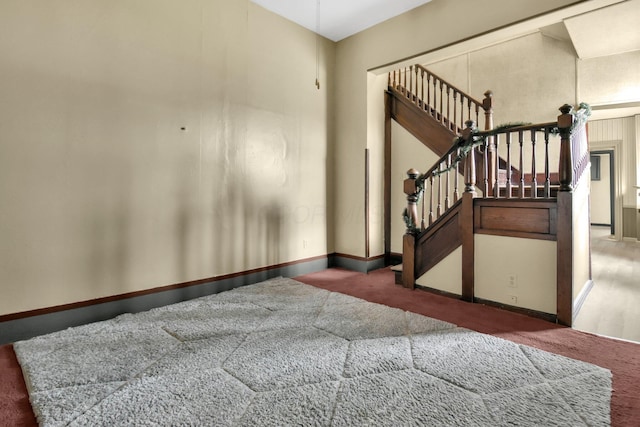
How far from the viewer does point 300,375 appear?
6.65ft

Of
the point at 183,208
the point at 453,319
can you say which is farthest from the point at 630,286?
the point at 183,208

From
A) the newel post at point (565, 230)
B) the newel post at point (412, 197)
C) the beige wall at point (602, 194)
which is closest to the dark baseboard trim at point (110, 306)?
the newel post at point (412, 197)

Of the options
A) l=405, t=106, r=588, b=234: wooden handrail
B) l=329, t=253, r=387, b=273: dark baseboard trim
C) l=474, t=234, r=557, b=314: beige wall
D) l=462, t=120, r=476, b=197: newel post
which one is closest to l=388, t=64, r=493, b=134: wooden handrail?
l=405, t=106, r=588, b=234: wooden handrail

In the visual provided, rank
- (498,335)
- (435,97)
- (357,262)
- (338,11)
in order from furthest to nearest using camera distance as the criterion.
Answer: (435,97)
(357,262)
(338,11)
(498,335)

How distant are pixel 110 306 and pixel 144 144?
156 centimetres

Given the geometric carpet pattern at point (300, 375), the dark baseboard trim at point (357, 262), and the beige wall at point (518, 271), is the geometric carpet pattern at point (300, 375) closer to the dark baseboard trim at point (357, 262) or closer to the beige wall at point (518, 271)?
the beige wall at point (518, 271)

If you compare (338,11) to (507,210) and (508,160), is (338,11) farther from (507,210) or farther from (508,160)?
(507,210)

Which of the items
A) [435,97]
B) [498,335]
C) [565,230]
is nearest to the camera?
[498,335]

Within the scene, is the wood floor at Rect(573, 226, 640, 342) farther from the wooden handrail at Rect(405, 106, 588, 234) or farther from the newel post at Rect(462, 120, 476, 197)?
the newel post at Rect(462, 120, 476, 197)

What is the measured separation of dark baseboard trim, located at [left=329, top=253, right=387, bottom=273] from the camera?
490 centimetres

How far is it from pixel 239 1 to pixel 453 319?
4257 mm

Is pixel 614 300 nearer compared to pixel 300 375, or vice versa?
pixel 300 375

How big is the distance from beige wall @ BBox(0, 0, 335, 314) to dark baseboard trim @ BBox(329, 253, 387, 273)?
0.79 m

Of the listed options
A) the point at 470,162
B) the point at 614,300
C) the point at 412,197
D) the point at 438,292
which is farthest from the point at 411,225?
the point at 614,300
